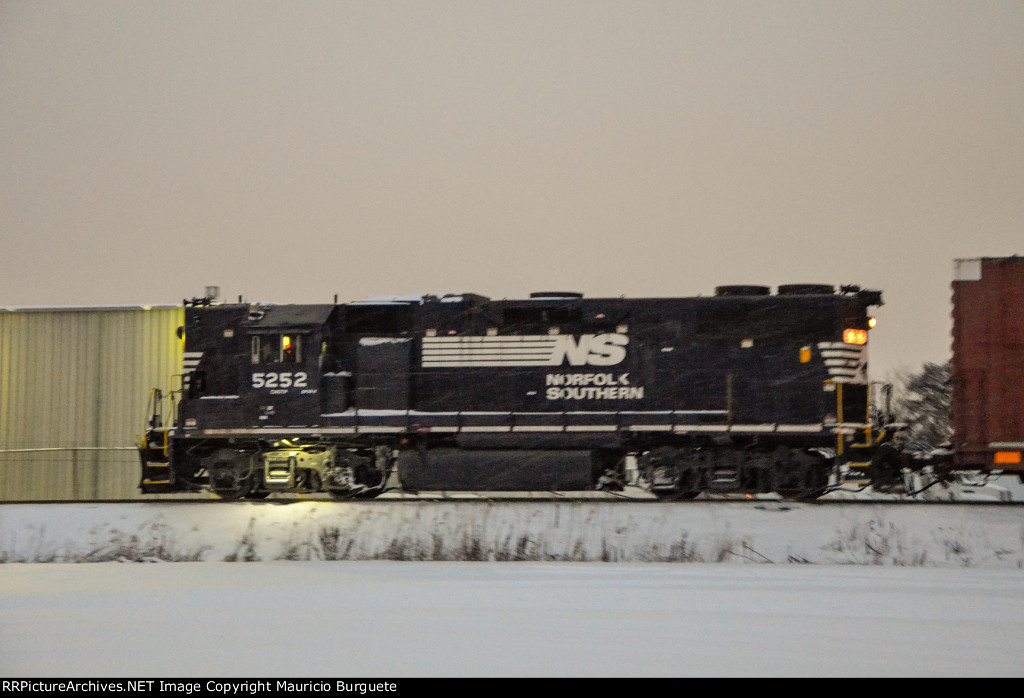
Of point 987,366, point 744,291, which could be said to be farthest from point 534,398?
point 987,366

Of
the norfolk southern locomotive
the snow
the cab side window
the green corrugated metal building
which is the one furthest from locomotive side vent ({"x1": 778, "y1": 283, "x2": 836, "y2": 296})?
the green corrugated metal building

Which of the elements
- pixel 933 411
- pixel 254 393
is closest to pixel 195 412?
pixel 254 393

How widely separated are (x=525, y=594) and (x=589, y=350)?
8765mm

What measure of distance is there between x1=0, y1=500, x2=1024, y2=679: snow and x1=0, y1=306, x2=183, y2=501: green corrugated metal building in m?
6.51

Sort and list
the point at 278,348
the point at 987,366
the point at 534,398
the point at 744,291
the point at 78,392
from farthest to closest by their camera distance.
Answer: the point at 78,392 < the point at 278,348 < the point at 744,291 < the point at 534,398 < the point at 987,366

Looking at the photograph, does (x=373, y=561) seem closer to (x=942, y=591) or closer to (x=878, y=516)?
(x=942, y=591)

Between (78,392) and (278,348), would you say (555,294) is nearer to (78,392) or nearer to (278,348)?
(278,348)

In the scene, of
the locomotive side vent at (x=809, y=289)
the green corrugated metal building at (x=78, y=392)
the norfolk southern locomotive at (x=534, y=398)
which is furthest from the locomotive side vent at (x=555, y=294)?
the green corrugated metal building at (x=78, y=392)

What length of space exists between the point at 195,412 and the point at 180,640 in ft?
37.2

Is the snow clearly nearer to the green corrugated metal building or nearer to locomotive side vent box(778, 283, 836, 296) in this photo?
locomotive side vent box(778, 283, 836, 296)

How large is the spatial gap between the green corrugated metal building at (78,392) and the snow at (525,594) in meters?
6.51

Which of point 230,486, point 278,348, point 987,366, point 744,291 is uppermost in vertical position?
point 744,291

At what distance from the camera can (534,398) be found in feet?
56.1

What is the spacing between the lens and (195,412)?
17.8 metres
